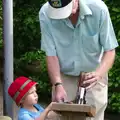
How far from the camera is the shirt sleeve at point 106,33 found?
11.8ft

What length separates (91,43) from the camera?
3.72 metres

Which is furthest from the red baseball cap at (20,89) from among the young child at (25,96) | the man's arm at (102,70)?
the man's arm at (102,70)

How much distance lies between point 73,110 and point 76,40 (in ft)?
3.66

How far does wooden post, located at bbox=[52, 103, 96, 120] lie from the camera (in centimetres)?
270

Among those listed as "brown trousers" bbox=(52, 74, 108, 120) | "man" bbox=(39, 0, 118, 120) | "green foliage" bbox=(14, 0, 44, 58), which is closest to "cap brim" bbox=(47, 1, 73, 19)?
"man" bbox=(39, 0, 118, 120)

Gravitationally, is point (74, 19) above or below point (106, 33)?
above

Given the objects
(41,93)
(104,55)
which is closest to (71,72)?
(104,55)

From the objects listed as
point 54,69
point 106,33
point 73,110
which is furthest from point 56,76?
point 73,110

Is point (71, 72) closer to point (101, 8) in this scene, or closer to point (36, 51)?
point (101, 8)

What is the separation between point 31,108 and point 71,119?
1008 millimetres

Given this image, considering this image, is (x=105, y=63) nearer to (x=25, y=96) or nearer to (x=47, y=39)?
(x=47, y=39)

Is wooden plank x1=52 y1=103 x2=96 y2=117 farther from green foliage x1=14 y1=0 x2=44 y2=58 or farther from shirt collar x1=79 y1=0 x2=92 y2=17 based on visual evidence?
green foliage x1=14 y1=0 x2=44 y2=58

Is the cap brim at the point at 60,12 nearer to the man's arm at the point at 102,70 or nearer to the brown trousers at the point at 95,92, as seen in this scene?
the man's arm at the point at 102,70

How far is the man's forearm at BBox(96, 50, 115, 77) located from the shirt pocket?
121mm
